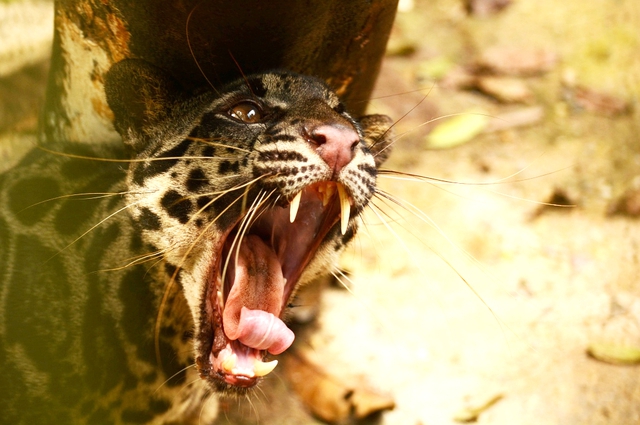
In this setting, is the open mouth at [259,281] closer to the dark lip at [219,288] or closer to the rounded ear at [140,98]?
the dark lip at [219,288]

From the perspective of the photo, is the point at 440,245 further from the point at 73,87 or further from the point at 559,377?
the point at 73,87

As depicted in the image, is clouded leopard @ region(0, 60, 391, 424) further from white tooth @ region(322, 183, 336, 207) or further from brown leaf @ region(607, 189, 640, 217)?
brown leaf @ region(607, 189, 640, 217)

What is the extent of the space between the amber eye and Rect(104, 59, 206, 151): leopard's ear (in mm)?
270

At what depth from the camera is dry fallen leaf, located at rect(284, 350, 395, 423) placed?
4332mm

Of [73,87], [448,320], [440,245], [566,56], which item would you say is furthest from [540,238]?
[73,87]

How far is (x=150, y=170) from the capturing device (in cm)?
318

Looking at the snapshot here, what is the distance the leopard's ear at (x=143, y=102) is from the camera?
3.14 meters

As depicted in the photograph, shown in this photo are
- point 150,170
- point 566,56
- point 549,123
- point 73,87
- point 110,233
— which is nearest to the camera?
point 150,170

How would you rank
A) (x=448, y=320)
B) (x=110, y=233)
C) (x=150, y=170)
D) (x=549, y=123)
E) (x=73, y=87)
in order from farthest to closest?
(x=549, y=123) → (x=448, y=320) → (x=73, y=87) → (x=110, y=233) → (x=150, y=170)

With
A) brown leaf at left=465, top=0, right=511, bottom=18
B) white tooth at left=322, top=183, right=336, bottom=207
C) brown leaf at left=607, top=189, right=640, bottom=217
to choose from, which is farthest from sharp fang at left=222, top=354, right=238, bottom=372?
brown leaf at left=465, top=0, right=511, bottom=18


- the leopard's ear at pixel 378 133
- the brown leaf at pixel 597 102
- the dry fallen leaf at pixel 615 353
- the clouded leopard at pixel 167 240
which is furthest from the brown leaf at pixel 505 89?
the clouded leopard at pixel 167 240

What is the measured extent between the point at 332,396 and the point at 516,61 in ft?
15.7

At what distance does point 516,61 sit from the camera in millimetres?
7492

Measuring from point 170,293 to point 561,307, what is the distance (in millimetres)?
3118
